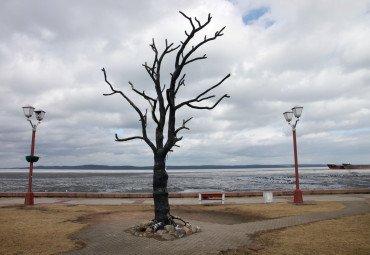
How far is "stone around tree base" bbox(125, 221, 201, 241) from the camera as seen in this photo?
7863 mm

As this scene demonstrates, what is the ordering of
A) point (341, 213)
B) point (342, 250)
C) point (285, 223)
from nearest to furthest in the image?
point (342, 250) < point (285, 223) < point (341, 213)

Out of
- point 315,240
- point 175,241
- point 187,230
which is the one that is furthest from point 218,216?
point 315,240

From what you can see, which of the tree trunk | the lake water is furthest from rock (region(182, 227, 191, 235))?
the lake water

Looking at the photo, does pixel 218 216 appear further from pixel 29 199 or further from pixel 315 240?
pixel 29 199

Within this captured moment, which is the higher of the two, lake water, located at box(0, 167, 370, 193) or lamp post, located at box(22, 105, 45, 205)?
lamp post, located at box(22, 105, 45, 205)

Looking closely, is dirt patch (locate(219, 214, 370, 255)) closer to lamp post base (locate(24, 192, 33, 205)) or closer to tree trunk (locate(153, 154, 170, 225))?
tree trunk (locate(153, 154, 170, 225))

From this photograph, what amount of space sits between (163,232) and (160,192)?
1.27 metres

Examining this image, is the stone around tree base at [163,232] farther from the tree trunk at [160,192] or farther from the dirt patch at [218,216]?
the dirt patch at [218,216]

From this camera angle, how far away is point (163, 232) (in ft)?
26.9

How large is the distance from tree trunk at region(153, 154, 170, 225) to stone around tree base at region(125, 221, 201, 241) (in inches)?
16.0

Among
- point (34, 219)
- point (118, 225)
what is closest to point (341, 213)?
point (118, 225)

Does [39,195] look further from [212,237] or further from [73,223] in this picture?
[212,237]

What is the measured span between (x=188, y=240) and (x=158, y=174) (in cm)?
231

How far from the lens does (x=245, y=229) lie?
352 inches
